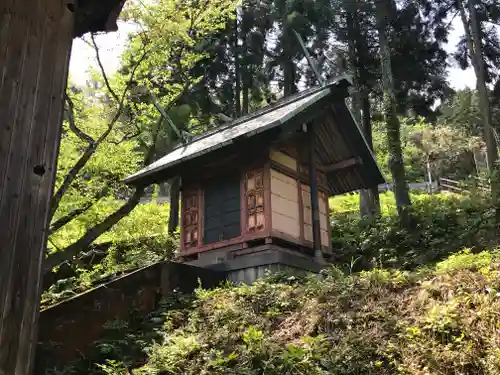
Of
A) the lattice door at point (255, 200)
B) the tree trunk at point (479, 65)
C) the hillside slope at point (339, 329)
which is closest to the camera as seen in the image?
the hillside slope at point (339, 329)

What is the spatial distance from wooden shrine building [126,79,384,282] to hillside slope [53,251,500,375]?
3.00 meters

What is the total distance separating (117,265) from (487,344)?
14172mm

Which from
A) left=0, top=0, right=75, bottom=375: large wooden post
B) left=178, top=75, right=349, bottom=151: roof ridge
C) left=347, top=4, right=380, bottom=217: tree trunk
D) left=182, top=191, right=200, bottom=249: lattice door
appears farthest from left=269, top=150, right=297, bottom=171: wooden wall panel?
left=347, top=4, right=380, bottom=217: tree trunk

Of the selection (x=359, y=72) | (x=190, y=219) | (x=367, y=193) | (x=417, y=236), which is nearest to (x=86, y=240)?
(x=190, y=219)

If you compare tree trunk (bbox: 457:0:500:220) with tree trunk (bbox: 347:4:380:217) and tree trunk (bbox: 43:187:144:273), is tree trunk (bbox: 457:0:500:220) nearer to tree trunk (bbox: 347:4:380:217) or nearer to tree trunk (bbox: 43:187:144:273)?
tree trunk (bbox: 347:4:380:217)

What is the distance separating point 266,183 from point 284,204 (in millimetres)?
830

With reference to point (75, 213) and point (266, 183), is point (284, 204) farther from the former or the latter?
point (75, 213)

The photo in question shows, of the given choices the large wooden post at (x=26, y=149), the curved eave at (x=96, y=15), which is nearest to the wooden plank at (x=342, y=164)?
the curved eave at (x=96, y=15)

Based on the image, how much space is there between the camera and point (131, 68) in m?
13.3

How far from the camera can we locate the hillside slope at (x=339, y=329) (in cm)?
604

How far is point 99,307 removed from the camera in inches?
373

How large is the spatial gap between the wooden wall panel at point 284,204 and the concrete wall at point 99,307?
2423mm

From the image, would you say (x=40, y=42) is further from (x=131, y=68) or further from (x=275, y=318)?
(x=131, y=68)

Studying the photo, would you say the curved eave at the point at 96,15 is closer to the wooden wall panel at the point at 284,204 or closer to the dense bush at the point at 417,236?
the wooden wall panel at the point at 284,204
